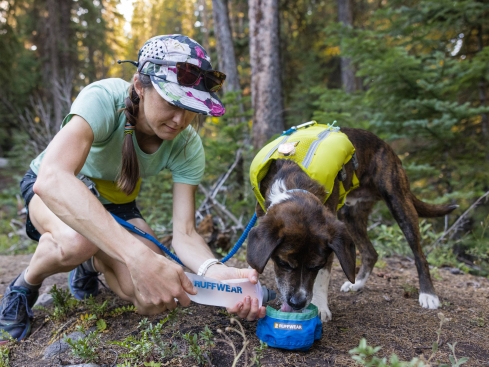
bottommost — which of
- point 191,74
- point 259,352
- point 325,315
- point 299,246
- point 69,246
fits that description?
point 325,315

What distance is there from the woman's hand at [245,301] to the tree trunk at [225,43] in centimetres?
929

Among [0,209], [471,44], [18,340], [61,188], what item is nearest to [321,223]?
[61,188]

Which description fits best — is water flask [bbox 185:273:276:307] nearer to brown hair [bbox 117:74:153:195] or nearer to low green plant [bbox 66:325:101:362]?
low green plant [bbox 66:325:101:362]

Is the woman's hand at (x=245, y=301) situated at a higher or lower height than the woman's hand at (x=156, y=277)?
lower

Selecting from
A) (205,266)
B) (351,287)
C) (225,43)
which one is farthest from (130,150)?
(225,43)

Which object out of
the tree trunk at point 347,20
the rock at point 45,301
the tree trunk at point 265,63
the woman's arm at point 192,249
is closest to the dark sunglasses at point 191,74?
the woman's arm at point 192,249

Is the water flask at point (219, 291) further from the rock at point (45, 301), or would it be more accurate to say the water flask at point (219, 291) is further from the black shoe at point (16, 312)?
the rock at point (45, 301)

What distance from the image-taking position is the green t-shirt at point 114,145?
2.86 m

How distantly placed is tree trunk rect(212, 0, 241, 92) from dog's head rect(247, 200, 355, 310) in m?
9.14

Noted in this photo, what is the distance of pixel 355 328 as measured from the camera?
3.27m

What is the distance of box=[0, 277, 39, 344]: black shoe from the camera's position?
319 cm

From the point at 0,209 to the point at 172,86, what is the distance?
14416mm

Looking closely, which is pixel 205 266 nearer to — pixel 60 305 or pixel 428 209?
pixel 60 305

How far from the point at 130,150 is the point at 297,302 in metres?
1.66
